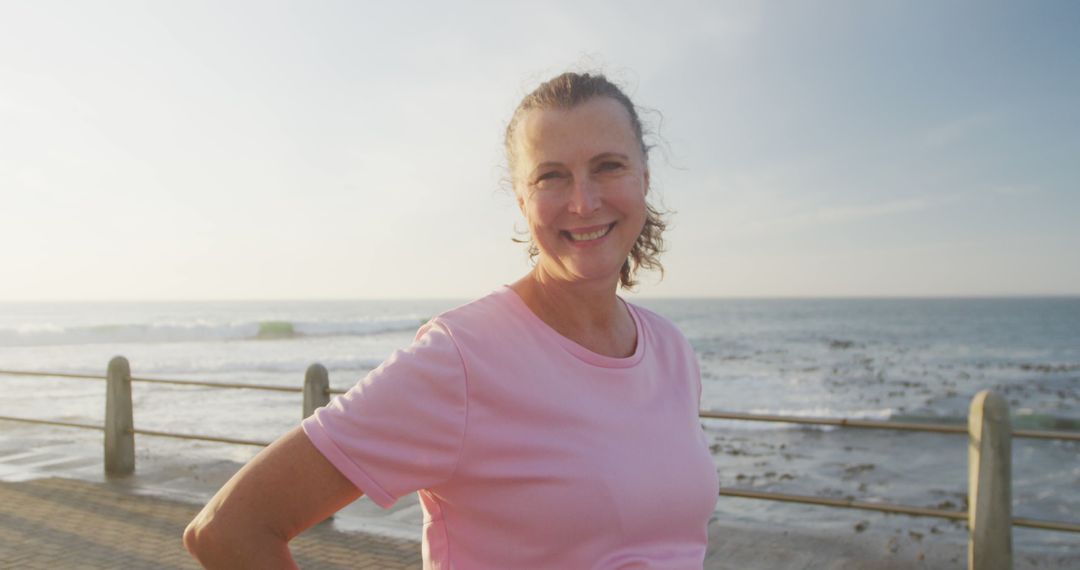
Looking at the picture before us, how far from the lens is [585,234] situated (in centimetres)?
166

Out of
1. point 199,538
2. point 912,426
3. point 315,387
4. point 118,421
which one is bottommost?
point 118,421

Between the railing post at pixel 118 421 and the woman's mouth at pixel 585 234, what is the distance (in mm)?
7064

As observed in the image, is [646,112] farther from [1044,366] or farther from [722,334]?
[722,334]

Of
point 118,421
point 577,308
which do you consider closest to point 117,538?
point 118,421

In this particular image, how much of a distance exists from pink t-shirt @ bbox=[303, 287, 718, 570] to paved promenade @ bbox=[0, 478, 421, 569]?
13.6 feet

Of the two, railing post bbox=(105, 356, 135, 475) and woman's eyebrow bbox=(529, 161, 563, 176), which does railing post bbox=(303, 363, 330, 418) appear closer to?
railing post bbox=(105, 356, 135, 475)

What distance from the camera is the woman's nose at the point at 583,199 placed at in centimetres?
161

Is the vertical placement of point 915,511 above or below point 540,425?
below

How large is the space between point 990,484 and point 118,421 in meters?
7.21

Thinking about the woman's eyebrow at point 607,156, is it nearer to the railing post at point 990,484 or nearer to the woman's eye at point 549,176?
the woman's eye at point 549,176

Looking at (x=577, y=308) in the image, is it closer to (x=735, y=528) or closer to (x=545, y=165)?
(x=545, y=165)

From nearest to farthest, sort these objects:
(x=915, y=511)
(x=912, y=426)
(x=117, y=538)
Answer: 1. (x=912, y=426)
2. (x=915, y=511)
3. (x=117, y=538)

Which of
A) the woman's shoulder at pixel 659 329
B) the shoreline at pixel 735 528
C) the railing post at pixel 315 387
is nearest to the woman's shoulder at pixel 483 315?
the woman's shoulder at pixel 659 329

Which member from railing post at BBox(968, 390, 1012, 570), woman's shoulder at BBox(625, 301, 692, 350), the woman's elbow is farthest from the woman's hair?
railing post at BBox(968, 390, 1012, 570)
